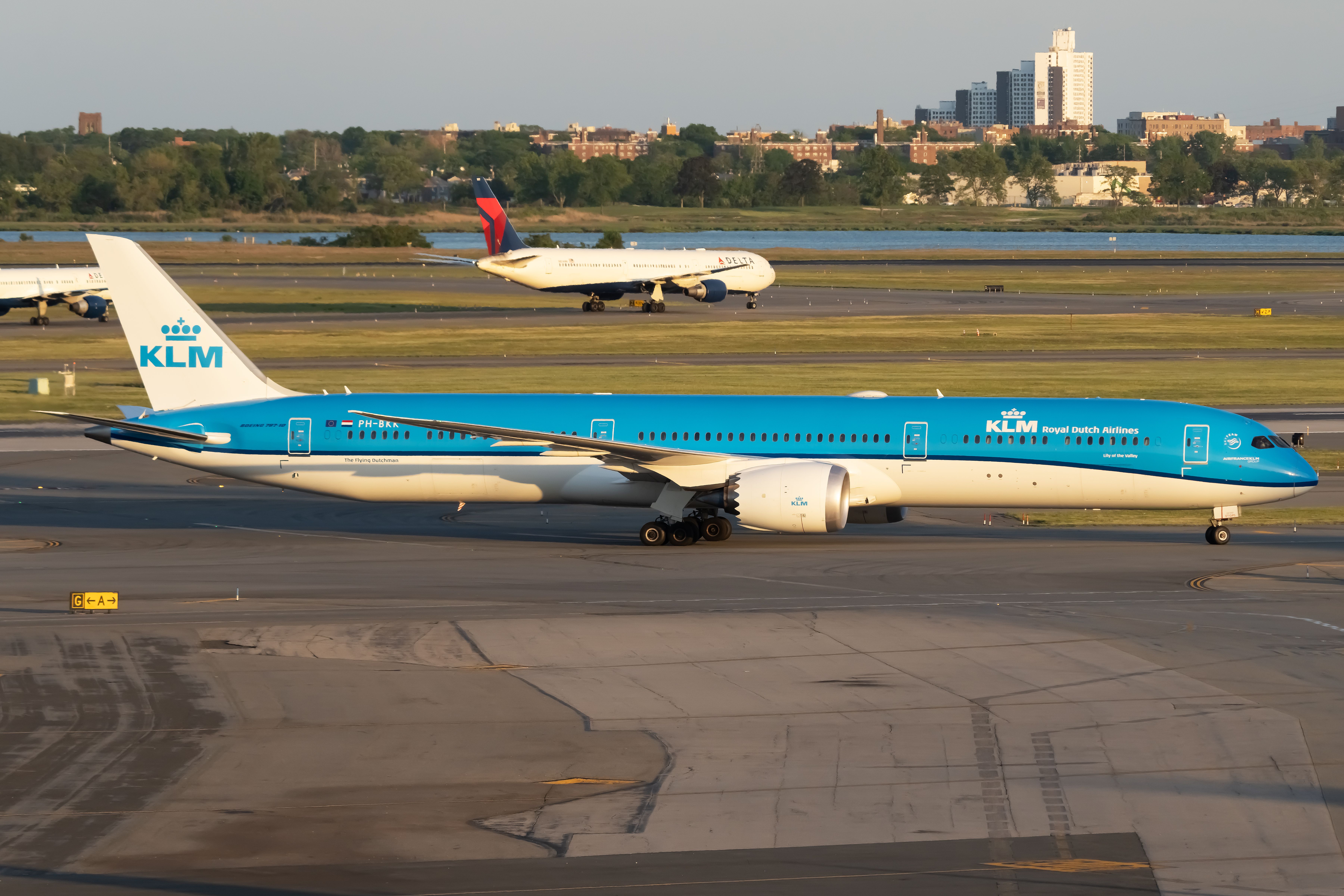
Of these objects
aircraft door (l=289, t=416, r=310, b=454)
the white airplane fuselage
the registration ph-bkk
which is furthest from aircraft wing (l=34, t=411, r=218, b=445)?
the white airplane fuselage

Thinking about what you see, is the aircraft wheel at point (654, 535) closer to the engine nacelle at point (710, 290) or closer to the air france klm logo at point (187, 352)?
the air france klm logo at point (187, 352)

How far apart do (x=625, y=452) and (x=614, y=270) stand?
8048 cm

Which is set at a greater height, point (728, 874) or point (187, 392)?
point (187, 392)

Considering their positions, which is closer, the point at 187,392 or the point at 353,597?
the point at 353,597

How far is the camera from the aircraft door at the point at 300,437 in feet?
140

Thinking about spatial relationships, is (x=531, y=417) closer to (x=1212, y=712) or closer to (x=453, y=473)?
(x=453, y=473)

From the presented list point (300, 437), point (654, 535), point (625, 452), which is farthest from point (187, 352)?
point (654, 535)

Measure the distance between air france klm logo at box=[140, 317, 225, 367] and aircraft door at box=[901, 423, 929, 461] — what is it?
18.5m

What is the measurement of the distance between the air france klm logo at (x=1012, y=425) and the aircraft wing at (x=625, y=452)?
6662mm

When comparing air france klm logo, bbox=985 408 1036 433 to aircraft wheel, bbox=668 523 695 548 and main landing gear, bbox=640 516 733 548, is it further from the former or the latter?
aircraft wheel, bbox=668 523 695 548

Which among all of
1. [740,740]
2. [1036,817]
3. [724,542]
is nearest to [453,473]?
[724,542]

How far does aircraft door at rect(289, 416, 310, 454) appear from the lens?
1686 inches

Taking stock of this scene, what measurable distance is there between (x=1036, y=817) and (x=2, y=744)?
14.9m

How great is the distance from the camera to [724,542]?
42938mm
